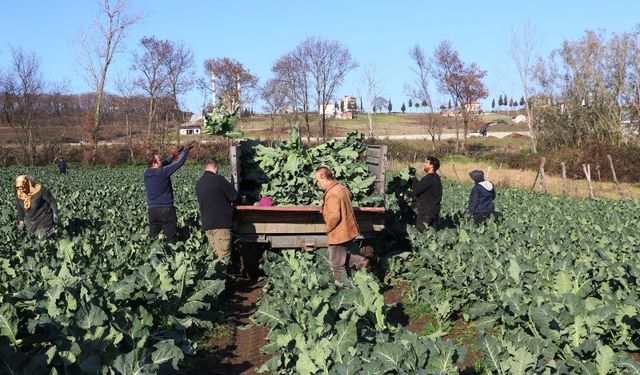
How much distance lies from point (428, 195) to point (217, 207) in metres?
3.38

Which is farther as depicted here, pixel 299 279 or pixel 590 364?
pixel 299 279

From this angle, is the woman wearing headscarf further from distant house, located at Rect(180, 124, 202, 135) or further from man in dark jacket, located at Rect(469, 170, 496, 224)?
distant house, located at Rect(180, 124, 202, 135)

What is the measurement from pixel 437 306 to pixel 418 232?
2881 millimetres

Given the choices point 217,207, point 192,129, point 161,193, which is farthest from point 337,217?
point 192,129

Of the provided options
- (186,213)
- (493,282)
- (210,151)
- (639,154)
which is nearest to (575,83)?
(639,154)

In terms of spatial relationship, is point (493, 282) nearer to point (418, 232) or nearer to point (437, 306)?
point (437, 306)

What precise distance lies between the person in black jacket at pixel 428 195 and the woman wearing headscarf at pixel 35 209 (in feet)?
18.1

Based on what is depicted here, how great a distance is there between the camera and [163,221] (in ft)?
31.9

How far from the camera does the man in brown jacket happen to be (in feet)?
26.5

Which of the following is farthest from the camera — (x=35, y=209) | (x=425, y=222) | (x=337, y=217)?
(x=425, y=222)

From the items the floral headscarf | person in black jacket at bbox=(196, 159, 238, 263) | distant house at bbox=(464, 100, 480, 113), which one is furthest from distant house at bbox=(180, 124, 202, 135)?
person in black jacket at bbox=(196, 159, 238, 263)

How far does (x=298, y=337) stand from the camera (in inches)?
209

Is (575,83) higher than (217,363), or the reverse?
(575,83)

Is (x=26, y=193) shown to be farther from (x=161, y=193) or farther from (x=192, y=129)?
(x=192, y=129)
